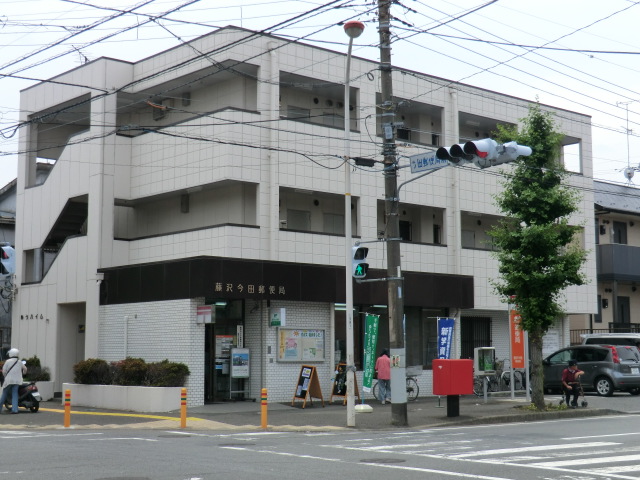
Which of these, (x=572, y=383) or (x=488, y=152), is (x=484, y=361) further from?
(x=488, y=152)

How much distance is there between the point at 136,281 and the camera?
28.4 m

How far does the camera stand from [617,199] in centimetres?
4694

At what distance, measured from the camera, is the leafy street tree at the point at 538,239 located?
80.5ft

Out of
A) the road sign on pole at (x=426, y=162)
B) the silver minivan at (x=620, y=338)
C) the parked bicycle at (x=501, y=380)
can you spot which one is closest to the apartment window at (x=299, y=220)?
the parked bicycle at (x=501, y=380)

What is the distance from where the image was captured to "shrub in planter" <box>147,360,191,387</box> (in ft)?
83.4

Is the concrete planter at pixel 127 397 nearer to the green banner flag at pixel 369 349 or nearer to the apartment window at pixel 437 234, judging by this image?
the green banner flag at pixel 369 349

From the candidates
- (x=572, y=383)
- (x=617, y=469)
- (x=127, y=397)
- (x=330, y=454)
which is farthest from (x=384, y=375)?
(x=617, y=469)

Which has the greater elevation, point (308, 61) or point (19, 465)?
point (308, 61)

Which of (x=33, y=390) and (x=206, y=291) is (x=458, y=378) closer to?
(x=206, y=291)

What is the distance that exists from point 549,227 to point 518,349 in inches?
199

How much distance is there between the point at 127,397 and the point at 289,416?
217 inches

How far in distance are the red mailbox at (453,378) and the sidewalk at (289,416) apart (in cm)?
71

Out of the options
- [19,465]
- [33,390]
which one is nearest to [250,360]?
[33,390]

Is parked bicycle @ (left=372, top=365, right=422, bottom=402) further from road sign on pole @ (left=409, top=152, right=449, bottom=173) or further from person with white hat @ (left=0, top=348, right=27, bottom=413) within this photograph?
person with white hat @ (left=0, top=348, right=27, bottom=413)
